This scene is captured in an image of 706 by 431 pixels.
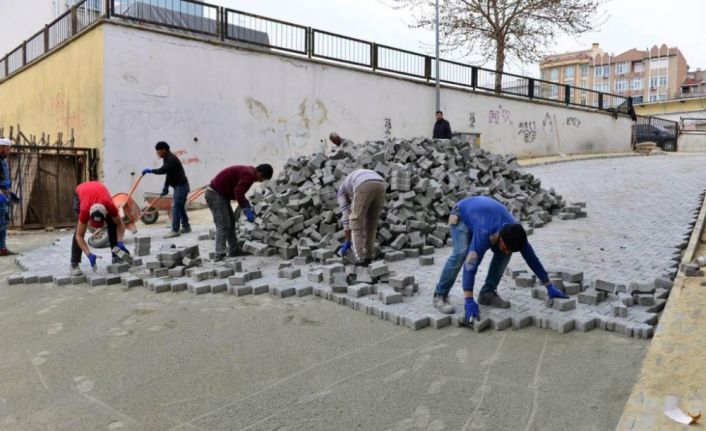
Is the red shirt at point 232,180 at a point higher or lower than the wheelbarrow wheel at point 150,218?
higher

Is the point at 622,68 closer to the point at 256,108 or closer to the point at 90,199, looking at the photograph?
the point at 256,108

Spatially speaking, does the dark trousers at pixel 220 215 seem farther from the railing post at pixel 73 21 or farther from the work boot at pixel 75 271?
the railing post at pixel 73 21

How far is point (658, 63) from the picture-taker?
7531cm

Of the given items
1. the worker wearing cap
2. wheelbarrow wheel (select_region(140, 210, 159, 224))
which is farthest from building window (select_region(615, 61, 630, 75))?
the worker wearing cap

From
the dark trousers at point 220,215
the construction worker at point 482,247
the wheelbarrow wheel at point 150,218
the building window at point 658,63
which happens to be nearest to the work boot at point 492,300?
the construction worker at point 482,247

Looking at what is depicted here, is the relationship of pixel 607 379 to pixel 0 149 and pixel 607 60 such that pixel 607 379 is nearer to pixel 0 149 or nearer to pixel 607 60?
pixel 0 149

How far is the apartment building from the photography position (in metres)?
74.0

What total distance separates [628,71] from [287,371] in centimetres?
8781

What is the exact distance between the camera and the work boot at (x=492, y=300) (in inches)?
201

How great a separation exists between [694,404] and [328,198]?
5625 mm

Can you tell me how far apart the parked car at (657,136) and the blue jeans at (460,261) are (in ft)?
89.5

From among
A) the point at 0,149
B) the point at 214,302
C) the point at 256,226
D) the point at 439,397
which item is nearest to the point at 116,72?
the point at 0,149

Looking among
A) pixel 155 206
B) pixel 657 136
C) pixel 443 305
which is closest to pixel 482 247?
pixel 443 305

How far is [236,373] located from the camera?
3988 millimetres
